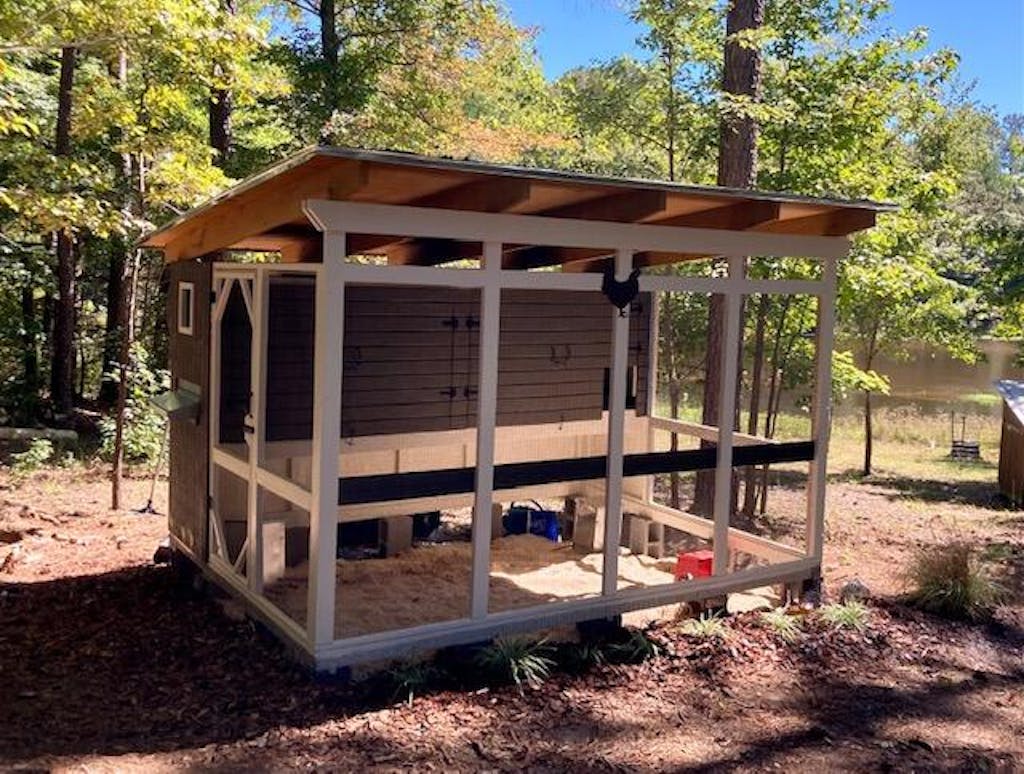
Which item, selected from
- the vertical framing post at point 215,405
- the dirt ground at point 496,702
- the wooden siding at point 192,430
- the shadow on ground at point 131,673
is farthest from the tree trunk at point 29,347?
the vertical framing post at point 215,405

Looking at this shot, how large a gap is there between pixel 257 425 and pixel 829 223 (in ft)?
11.7

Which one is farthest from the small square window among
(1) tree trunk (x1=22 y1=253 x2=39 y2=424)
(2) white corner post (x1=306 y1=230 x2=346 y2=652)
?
(1) tree trunk (x1=22 y1=253 x2=39 y2=424)

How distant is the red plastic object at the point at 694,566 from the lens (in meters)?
5.93

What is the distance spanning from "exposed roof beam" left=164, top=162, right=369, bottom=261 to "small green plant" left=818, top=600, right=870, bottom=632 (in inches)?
147

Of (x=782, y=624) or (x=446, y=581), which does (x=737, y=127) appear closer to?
(x=782, y=624)

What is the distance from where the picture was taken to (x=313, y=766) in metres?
3.63

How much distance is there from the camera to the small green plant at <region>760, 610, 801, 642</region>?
5328mm

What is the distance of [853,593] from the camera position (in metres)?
6.04

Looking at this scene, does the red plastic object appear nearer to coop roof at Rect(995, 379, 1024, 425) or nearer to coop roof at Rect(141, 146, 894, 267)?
coop roof at Rect(141, 146, 894, 267)

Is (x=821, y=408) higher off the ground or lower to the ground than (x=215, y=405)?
higher

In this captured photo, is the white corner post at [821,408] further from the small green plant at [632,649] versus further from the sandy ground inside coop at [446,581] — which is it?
the small green plant at [632,649]

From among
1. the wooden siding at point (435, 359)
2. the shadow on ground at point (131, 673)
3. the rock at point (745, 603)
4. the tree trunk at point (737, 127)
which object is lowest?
the shadow on ground at point (131, 673)

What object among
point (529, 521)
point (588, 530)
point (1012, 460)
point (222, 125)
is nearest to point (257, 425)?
point (588, 530)

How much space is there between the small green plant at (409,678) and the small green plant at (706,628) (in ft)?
5.15
